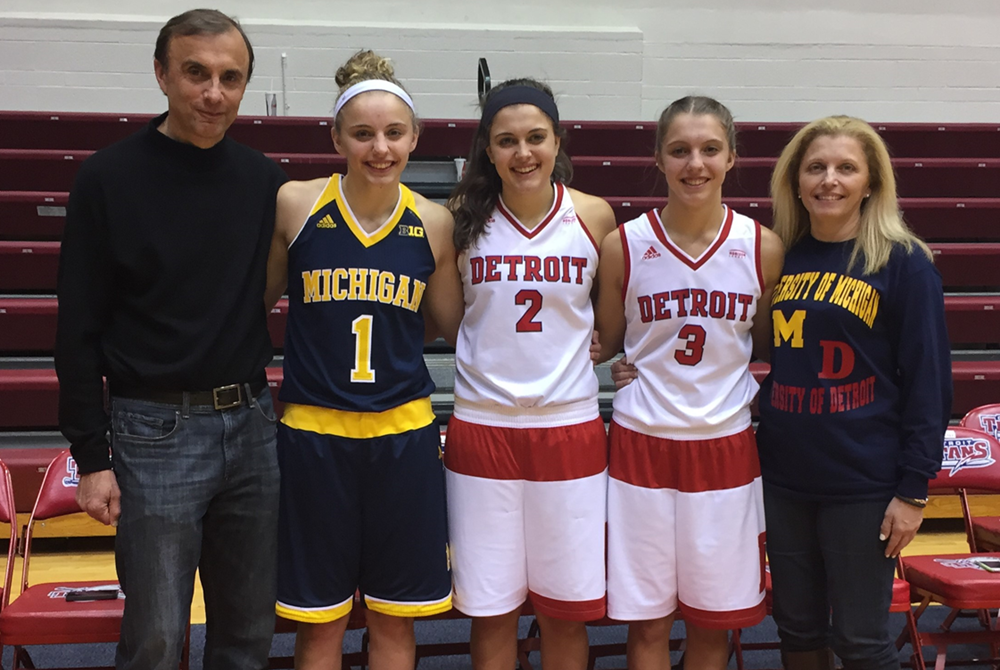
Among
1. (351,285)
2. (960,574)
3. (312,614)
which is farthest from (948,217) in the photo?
(312,614)

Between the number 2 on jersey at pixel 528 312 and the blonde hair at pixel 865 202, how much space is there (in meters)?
0.70

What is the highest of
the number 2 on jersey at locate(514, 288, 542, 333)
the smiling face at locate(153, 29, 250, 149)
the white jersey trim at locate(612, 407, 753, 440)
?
the smiling face at locate(153, 29, 250, 149)

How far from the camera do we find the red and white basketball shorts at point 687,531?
2.07 metres

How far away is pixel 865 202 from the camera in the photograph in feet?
7.12

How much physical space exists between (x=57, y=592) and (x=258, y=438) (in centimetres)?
95

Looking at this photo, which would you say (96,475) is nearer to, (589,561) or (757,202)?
(589,561)

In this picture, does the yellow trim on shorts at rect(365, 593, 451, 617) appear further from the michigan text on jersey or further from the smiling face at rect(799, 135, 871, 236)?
the smiling face at rect(799, 135, 871, 236)

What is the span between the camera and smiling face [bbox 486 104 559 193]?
2.11 m

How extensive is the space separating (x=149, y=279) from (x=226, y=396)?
12.2 inches

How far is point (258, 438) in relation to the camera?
198 centimetres

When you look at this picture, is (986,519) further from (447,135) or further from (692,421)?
(447,135)

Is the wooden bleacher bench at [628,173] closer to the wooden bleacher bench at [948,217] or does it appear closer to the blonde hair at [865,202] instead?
the wooden bleacher bench at [948,217]

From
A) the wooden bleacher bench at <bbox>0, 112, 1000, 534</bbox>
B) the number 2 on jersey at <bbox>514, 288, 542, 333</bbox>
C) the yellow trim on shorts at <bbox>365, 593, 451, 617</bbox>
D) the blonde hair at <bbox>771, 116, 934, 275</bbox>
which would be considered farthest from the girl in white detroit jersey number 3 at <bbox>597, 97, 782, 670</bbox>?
the wooden bleacher bench at <bbox>0, 112, 1000, 534</bbox>

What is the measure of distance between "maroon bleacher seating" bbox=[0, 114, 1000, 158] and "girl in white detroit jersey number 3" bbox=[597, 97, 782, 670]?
12.2 feet
